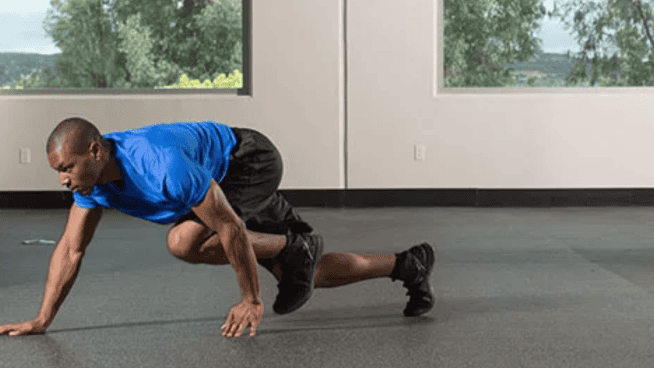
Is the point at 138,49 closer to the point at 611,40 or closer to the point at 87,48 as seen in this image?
the point at 87,48

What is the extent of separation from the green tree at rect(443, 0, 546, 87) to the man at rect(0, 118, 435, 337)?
409 centimetres

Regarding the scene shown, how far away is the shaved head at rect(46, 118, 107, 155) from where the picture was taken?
226 centimetres

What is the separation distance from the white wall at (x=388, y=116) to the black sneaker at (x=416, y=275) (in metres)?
3.78

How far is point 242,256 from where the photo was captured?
2428 millimetres

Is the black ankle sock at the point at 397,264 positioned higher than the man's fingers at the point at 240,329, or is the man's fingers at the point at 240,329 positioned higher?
the black ankle sock at the point at 397,264

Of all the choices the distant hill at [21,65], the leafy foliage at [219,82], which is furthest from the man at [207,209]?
the distant hill at [21,65]

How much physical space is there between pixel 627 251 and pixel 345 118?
269 centimetres

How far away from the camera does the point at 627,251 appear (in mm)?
4523

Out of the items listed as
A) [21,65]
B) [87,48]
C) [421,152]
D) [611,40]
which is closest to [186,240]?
[421,152]

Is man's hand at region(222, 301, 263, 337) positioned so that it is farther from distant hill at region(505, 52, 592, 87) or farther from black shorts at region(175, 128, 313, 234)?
distant hill at region(505, 52, 592, 87)

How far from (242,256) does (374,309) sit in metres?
0.80

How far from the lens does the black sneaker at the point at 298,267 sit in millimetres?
2699

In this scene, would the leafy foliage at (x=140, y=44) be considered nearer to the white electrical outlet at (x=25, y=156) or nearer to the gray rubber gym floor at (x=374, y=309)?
the white electrical outlet at (x=25, y=156)

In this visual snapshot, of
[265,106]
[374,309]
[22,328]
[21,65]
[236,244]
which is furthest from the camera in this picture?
[21,65]
